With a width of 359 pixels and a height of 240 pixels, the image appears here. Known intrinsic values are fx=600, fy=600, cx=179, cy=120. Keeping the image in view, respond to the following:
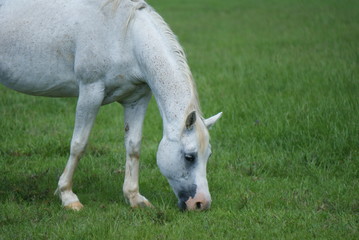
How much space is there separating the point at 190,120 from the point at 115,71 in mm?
872

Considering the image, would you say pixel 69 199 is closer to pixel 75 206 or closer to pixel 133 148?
pixel 75 206

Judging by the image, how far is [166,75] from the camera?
4.89 meters

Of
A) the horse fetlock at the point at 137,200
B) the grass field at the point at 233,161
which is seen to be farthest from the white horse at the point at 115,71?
the grass field at the point at 233,161

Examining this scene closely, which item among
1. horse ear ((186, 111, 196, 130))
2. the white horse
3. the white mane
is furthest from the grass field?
the white mane

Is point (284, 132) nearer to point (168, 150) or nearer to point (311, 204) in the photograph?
point (311, 204)

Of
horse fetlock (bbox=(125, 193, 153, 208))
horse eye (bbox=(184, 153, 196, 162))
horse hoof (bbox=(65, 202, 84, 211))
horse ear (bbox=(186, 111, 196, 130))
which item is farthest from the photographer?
horse fetlock (bbox=(125, 193, 153, 208))

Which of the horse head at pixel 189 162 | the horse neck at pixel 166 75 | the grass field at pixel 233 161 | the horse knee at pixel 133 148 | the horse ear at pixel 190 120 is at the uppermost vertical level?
the horse neck at pixel 166 75

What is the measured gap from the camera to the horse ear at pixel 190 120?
15.3 ft

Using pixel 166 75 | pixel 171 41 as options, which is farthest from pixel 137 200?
pixel 171 41

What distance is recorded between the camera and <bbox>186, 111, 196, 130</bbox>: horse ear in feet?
15.3

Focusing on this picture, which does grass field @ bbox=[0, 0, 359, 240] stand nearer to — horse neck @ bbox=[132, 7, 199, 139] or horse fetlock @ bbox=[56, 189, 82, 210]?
horse fetlock @ bbox=[56, 189, 82, 210]

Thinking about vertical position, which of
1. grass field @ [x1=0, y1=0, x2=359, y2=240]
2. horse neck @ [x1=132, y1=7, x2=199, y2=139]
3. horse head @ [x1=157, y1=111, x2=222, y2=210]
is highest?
horse neck @ [x1=132, y1=7, x2=199, y2=139]

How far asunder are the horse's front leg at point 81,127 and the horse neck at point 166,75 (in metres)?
0.50

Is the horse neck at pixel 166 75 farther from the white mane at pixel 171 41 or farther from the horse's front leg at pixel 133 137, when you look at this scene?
the horse's front leg at pixel 133 137
